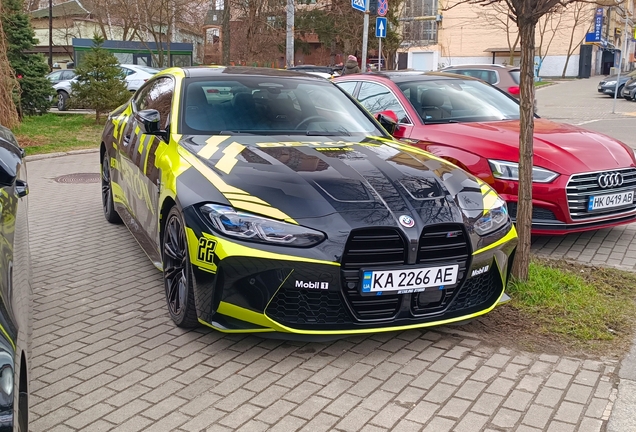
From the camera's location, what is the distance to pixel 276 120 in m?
5.01

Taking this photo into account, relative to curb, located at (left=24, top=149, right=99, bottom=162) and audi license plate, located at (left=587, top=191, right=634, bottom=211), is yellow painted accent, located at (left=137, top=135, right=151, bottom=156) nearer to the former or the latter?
audi license plate, located at (left=587, top=191, right=634, bottom=211)

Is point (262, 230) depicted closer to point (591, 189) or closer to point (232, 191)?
point (232, 191)

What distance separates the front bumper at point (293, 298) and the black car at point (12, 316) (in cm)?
98

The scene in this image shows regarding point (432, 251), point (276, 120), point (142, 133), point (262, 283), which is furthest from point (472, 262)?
point (142, 133)

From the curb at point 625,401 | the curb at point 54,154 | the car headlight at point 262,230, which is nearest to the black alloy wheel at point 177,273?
the car headlight at point 262,230

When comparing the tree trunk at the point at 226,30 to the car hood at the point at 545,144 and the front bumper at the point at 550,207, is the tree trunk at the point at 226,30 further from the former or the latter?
the front bumper at the point at 550,207

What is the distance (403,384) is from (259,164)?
5.12ft

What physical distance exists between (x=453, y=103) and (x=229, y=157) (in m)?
3.57

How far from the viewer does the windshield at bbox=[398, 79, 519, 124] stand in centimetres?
690

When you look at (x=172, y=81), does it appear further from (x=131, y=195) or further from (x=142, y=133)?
(x=131, y=195)

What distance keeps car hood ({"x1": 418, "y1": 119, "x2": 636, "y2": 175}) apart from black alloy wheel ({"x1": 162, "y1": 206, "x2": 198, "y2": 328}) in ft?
10.1

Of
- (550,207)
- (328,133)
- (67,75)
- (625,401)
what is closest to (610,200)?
(550,207)

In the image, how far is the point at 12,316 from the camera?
2.13 meters

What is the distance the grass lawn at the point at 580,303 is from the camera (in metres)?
4.09
